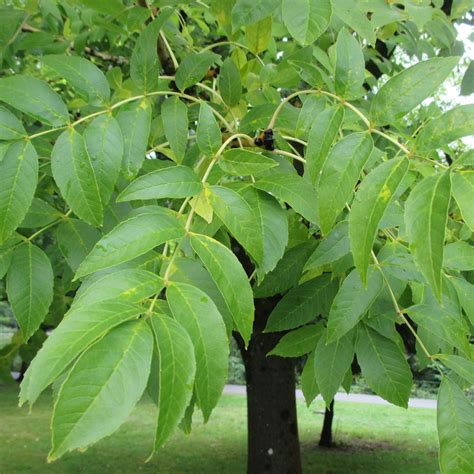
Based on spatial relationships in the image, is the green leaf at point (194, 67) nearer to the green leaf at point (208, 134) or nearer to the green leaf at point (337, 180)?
the green leaf at point (208, 134)

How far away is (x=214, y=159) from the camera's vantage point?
129 cm

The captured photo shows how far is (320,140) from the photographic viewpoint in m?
1.19

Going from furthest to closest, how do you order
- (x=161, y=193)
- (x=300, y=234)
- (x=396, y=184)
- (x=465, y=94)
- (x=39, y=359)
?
(x=465, y=94)
(x=300, y=234)
(x=161, y=193)
(x=396, y=184)
(x=39, y=359)

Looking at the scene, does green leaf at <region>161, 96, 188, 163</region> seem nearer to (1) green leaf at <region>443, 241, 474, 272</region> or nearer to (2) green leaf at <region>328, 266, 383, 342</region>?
(2) green leaf at <region>328, 266, 383, 342</region>

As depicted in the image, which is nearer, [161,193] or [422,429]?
[161,193]

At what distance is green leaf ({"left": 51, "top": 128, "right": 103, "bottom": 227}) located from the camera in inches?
49.4

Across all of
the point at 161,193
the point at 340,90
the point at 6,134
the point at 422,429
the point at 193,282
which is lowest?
the point at 422,429

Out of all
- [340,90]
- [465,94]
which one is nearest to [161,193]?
[340,90]

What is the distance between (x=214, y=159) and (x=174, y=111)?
34 centimetres

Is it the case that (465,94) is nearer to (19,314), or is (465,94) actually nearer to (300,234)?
(300,234)

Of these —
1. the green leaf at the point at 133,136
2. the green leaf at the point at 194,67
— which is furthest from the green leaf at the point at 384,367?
the green leaf at the point at 194,67

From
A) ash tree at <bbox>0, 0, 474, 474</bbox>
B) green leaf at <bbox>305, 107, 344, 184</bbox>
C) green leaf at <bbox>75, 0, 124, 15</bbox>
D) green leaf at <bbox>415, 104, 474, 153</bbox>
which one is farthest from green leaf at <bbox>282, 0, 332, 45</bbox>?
green leaf at <bbox>75, 0, 124, 15</bbox>

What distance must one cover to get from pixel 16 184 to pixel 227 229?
45cm

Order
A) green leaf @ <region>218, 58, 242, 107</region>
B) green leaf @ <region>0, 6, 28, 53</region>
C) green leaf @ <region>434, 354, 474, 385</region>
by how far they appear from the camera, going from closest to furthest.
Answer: green leaf @ <region>434, 354, 474, 385</region>
green leaf @ <region>218, 58, 242, 107</region>
green leaf @ <region>0, 6, 28, 53</region>
